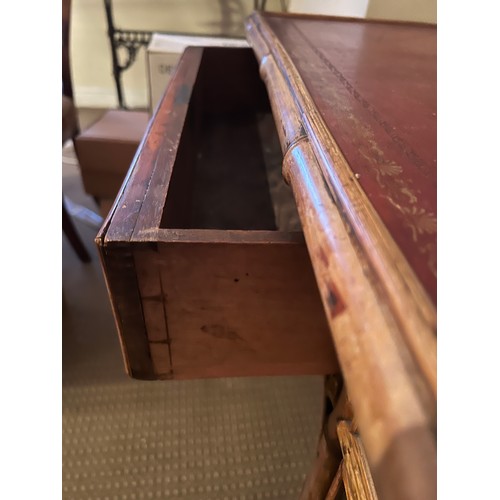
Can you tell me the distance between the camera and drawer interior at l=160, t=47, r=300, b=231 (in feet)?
2.61

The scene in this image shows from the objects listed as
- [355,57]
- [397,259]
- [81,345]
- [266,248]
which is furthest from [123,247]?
[81,345]

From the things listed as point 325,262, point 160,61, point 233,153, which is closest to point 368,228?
point 325,262

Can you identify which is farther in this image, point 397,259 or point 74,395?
point 74,395

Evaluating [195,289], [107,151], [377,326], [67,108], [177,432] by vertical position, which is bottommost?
[177,432]

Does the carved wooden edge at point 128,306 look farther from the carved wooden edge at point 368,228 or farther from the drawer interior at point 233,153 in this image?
the drawer interior at point 233,153

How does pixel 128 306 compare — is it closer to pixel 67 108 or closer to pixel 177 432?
pixel 177 432

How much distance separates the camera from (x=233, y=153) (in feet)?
3.18

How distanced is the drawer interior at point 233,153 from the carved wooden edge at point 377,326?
16.9 inches

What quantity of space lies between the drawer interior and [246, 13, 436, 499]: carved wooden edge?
428 millimetres

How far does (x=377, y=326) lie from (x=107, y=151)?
125 centimetres
